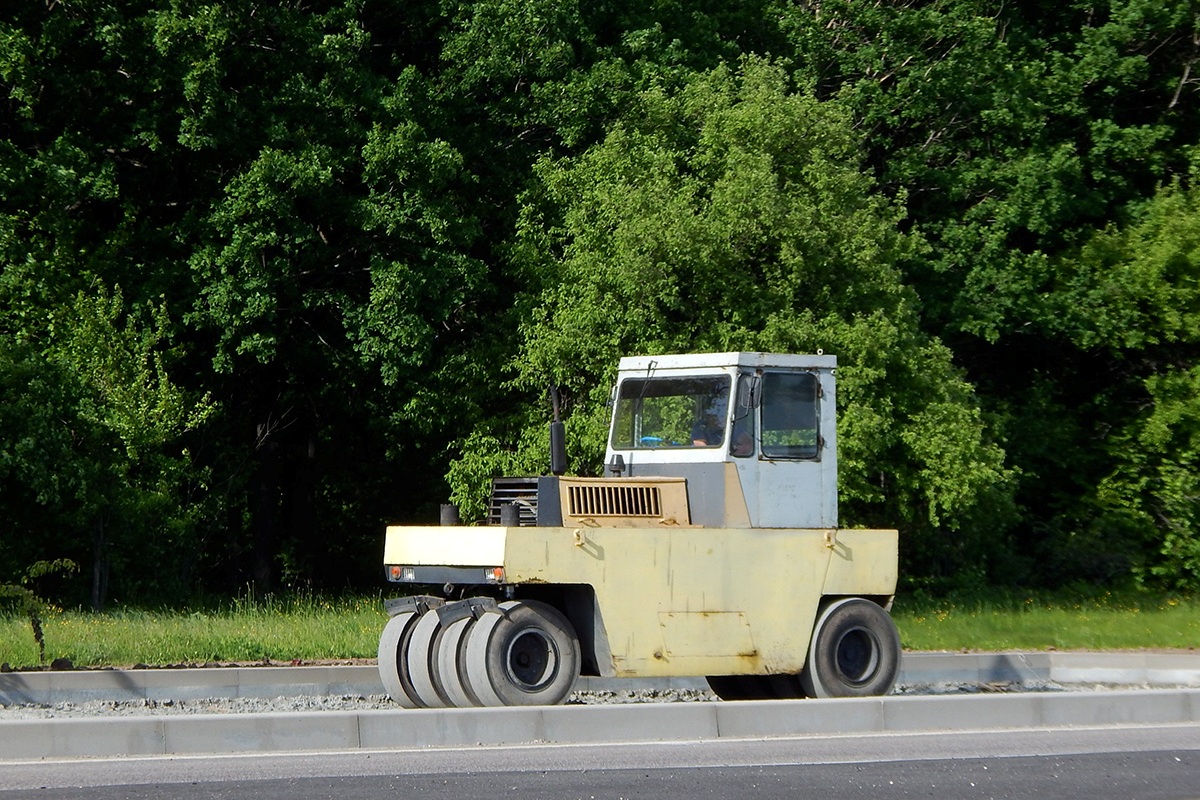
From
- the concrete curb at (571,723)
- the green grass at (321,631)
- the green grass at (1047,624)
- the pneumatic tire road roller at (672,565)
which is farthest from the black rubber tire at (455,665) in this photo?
the green grass at (1047,624)

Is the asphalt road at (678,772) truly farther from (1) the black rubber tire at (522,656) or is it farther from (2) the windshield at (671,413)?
(2) the windshield at (671,413)

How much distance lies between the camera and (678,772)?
29.2 feet

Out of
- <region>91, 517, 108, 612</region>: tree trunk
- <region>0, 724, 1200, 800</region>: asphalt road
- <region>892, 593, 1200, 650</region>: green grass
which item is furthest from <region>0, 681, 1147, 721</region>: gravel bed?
<region>91, 517, 108, 612</region>: tree trunk

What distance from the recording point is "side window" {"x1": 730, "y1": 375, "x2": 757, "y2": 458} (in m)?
12.4

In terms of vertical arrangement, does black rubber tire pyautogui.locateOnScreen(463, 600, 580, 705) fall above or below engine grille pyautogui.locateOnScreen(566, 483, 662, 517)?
below

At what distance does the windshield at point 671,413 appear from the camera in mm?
12594

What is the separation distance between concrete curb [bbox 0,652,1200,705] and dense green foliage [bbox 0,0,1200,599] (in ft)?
24.9

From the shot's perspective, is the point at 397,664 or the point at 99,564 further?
the point at 99,564

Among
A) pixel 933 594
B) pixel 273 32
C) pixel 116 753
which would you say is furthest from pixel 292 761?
pixel 933 594

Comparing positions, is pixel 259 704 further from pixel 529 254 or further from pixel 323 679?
pixel 529 254

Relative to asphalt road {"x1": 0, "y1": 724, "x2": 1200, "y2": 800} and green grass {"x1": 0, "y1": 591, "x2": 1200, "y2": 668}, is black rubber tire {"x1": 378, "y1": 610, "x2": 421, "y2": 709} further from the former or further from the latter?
green grass {"x1": 0, "y1": 591, "x2": 1200, "y2": 668}

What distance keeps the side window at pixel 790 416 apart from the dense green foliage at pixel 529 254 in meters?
9.89

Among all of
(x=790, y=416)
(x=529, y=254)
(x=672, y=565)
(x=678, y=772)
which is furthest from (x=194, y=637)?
(x=529, y=254)

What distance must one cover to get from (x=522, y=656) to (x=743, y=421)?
2.69 meters
